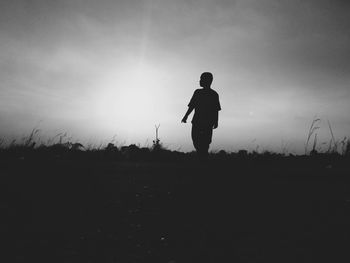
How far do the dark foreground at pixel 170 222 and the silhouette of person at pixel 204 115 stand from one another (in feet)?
10.5

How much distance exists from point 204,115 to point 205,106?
0.77 feet

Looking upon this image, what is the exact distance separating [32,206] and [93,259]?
4.47 ft

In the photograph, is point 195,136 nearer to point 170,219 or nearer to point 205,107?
point 205,107

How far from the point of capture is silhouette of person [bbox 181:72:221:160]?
7371 millimetres

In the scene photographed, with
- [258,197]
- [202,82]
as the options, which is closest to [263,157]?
[202,82]


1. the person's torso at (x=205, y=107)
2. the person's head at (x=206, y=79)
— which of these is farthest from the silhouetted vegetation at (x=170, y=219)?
the person's head at (x=206, y=79)

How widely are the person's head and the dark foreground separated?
377cm

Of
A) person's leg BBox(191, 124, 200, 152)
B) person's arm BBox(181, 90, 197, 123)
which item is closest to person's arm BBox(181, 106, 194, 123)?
person's arm BBox(181, 90, 197, 123)

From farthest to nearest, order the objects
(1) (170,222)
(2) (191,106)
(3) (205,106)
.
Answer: (2) (191,106), (3) (205,106), (1) (170,222)

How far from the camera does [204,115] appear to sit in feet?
24.2

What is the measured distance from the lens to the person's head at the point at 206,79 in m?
7.38

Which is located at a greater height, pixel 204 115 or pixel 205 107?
pixel 205 107

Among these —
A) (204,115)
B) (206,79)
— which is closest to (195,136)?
(204,115)

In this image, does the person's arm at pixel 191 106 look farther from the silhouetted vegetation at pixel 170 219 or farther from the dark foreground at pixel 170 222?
the dark foreground at pixel 170 222
